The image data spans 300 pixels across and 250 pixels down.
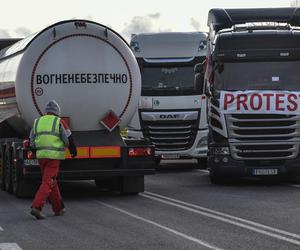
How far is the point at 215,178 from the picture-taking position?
18.0 m

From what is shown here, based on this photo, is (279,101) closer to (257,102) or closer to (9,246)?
(257,102)

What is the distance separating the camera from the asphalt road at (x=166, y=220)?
9703 millimetres

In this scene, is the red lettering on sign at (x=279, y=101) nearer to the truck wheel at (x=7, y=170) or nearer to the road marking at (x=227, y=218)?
the road marking at (x=227, y=218)

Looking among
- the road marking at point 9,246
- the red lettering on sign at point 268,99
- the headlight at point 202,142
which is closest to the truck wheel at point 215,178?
the red lettering on sign at point 268,99

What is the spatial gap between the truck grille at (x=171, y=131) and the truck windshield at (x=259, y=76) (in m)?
4.33

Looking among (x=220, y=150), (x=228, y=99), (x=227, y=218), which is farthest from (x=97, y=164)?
(x=227, y=218)

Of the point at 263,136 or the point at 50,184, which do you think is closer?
the point at 50,184

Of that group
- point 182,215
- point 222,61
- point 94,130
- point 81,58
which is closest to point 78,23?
point 81,58

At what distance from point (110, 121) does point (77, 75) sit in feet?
3.45

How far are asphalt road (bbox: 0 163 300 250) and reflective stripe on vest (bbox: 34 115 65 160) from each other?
3.07ft

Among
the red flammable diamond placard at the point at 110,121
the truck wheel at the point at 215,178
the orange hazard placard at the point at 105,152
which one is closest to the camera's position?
the orange hazard placard at the point at 105,152

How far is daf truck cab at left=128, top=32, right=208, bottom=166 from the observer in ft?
70.6

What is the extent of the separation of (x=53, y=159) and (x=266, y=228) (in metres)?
3.49

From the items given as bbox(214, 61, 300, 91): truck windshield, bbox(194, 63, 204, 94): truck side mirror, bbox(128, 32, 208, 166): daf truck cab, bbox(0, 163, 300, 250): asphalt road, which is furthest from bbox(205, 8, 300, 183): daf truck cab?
bbox(128, 32, 208, 166): daf truck cab
